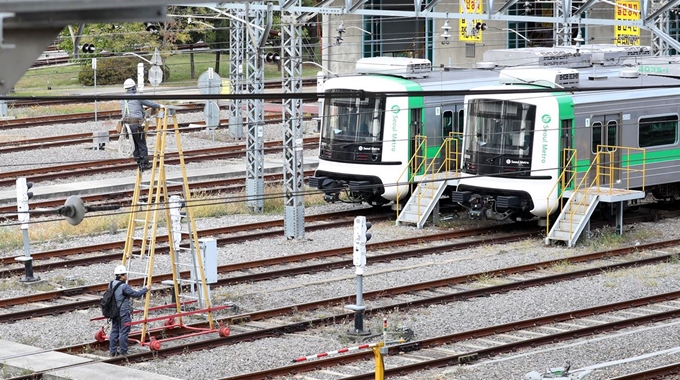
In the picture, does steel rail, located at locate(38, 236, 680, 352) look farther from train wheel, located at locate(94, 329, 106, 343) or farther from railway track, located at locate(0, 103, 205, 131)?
railway track, located at locate(0, 103, 205, 131)

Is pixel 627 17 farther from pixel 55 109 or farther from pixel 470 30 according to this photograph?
pixel 55 109

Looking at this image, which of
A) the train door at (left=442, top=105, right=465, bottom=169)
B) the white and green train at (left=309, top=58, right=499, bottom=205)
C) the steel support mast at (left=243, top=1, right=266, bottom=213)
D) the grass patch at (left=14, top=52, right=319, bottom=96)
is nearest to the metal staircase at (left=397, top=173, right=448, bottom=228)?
the white and green train at (left=309, top=58, right=499, bottom=205)

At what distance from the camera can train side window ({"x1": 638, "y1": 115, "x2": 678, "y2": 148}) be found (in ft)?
77.4

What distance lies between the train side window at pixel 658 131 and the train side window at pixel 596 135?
1.15 meters

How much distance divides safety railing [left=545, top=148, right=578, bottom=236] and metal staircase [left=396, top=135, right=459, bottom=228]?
2.28m

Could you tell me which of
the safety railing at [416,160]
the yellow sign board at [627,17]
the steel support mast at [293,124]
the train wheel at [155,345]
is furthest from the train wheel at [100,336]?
the yellow sign board at [627,17]

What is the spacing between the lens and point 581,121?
73.0ft

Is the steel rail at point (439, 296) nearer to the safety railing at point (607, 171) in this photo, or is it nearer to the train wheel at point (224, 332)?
the train wheel at point (224, 332)

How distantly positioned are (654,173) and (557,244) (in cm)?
305

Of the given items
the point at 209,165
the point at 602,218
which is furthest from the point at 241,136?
the point at 602,218

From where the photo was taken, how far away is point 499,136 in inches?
888

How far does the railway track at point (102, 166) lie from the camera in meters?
28.4

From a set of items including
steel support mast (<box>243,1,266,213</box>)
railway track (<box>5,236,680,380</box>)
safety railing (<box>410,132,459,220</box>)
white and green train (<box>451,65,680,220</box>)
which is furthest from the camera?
safety railing (<box>410,132,459,220</box>)

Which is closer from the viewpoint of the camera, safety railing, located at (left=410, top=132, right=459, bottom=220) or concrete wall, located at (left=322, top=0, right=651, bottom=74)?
safety railing, located at (left=410, top=132, right=459, bottom=220)
